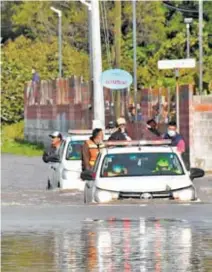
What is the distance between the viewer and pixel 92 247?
13.0 metres

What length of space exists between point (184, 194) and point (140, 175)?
0.78 m

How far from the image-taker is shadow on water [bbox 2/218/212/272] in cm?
1166

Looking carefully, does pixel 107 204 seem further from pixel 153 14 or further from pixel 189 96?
pixel 153 14

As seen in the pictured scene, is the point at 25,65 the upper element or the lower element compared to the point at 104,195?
upper

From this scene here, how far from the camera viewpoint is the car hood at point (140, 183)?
754 inches

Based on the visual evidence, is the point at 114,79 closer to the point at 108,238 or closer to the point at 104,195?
the point at 104,195

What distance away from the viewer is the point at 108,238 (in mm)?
13789

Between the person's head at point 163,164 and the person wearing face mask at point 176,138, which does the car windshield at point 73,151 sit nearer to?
the person wearing face mask at point 176,138

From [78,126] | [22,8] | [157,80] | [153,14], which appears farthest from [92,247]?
[22,8]

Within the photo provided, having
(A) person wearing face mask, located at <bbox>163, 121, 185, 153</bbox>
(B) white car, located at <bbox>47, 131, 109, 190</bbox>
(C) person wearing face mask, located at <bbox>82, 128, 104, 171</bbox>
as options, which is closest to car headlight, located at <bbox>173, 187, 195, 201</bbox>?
(C) person wearing face mask, located at <bbox>82, 128, 104, 171</bbox>

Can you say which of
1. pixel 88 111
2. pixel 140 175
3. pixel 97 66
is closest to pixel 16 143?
pixel 88 111

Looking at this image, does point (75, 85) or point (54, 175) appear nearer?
point (54, 175)

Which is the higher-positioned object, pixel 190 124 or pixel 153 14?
pixel 153 14

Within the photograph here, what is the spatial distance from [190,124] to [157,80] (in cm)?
4147
